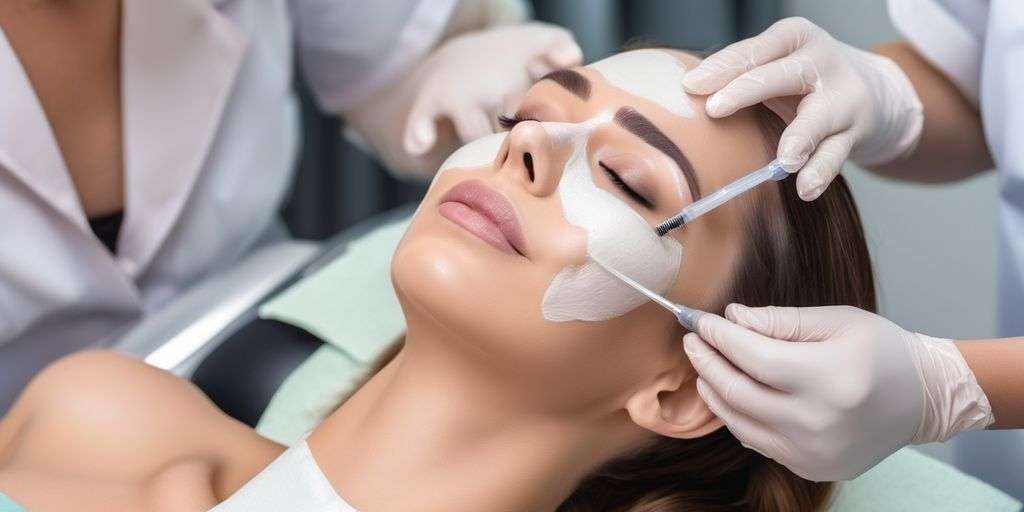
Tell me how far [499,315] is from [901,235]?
134 cm

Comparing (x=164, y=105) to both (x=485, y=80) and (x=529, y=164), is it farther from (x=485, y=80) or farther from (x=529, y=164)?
(x=529, y=164)

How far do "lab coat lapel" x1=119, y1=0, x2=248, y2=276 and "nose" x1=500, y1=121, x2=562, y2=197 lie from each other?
25.5 inches

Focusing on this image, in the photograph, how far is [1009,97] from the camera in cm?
122

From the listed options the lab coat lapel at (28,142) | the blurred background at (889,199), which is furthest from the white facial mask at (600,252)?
the blurred background at (889,199)

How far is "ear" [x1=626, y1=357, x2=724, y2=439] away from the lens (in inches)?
41.4

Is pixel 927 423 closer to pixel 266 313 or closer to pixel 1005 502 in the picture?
pixel 1005 502

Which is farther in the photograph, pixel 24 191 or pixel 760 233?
pixel 24 191

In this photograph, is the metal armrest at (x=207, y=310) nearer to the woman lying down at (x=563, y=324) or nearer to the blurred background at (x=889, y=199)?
the woman lying down at (x=563, y=324)

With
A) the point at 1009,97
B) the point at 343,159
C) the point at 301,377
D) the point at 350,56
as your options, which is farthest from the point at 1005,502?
the point at 343,159

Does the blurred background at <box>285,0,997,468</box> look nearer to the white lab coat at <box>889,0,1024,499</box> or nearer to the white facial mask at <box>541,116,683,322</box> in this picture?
the white lab coat at <box>889,0,1024,499</box>

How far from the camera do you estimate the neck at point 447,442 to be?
3.35 feet

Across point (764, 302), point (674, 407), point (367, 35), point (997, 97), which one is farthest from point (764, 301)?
point (367, 35)

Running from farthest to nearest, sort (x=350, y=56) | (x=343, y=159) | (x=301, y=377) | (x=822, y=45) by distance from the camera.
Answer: (x=343, y=159) < (x=350, y=56) < (x=301, y=377) < (x=822, y=45)

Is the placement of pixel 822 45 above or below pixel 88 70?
above
